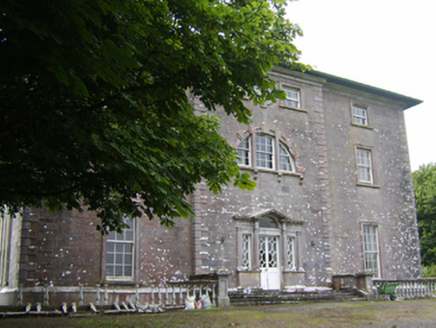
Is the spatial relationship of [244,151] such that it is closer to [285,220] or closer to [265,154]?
[265,154]

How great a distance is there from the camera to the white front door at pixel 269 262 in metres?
17.2

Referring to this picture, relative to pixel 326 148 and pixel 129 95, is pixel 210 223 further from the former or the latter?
pixel 129 95

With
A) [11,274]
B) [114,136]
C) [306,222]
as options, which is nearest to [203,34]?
[114,136]

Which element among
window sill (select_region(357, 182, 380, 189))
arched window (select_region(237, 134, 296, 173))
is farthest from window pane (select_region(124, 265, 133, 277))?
window sill (select_region(357, 182, 380, 189))

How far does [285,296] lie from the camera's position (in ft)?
50.0

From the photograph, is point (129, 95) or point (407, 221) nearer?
point (129, 95)

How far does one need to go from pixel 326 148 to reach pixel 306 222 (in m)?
3.60

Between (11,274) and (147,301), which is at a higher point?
(11,274)

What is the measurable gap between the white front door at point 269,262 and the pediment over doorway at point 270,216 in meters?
0.77

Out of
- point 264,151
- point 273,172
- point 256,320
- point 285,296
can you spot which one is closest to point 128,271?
point 285,296

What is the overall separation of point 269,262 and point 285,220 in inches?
69.4

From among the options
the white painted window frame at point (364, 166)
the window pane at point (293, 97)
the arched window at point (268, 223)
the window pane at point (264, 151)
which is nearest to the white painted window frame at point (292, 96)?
the window pane at point (293, 97)

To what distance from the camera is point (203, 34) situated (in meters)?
6.10

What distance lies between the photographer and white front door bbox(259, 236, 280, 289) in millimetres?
17236
